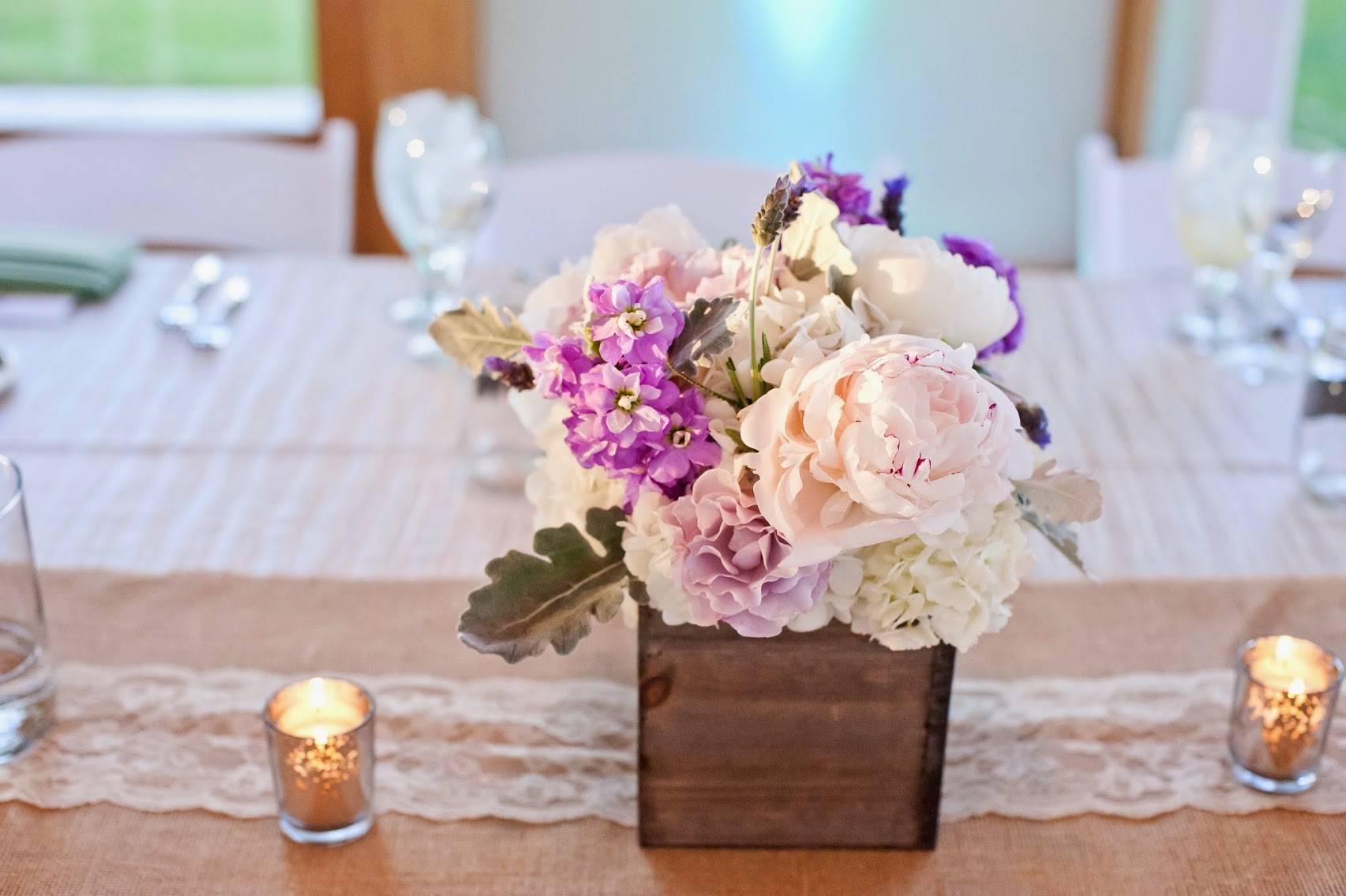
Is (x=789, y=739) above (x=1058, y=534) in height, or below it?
below

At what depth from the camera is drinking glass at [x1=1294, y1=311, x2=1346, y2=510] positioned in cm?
115

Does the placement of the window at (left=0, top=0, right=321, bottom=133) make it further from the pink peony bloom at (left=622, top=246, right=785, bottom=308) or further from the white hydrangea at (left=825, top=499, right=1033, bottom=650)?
the white hydrangea at (left=825, top=499, right=1033, bottom=650)

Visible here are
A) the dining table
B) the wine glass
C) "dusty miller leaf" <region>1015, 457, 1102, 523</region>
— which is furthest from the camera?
the wine glass

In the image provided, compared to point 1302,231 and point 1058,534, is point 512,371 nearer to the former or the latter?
point 1058,534

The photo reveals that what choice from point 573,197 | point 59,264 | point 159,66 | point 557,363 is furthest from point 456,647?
point 159,66

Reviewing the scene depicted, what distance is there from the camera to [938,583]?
68cm

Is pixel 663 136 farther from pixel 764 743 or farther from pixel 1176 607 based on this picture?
pixel 764 743

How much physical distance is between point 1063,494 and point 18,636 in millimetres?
614

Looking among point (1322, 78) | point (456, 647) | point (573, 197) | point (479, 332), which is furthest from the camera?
point (1322, 78)

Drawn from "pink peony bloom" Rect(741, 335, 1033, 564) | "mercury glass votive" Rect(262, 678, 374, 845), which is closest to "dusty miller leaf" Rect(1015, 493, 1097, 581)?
"pink peony bloom" Rect(741, 335, 1033, 564)

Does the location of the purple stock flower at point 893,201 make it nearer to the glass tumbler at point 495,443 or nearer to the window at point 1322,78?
the glass tumbler at point 495,443

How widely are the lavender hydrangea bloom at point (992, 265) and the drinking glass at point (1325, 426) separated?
0.50 metres

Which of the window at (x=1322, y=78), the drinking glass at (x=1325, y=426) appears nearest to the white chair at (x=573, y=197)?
the drinking glass at (x=1325, y=426)

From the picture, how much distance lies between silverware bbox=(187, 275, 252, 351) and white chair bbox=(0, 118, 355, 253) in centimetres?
30
